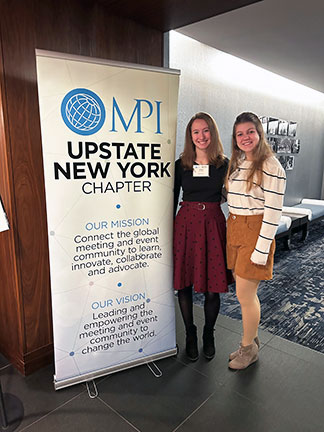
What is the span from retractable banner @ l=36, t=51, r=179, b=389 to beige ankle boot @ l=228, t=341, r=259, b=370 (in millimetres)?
533

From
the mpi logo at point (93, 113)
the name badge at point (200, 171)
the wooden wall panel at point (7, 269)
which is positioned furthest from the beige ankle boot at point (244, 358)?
the mpi logo at point (93, 113)

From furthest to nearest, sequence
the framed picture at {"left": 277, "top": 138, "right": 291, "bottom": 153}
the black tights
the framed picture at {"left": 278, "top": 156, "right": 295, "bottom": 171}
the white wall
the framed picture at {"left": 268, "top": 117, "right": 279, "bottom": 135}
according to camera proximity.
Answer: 1. the framed picture at {"left": 278, "top": 156, "right": 295, "bottom": 171}
2. the framed picture at {"left": 277, "top": 138, "right": 291, "bottom": 153}
3. the framed picture at {"left": 268, "top": 117, "right": 279, "bottom": 135}
4. the white wall
5. the black tights

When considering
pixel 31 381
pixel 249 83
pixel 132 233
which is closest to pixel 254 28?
pixel 249 83

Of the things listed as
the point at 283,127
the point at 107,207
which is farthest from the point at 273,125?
the point at 107,207

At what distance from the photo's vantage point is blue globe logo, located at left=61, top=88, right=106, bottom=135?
5.98 feet

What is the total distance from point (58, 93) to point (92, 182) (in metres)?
0.52

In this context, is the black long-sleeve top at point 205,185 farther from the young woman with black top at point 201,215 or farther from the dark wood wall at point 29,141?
the dark wood wall at point 29,141

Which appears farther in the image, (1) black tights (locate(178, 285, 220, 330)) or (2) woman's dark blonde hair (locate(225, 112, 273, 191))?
(1) black tights (locate(178, 285, 220, 330))

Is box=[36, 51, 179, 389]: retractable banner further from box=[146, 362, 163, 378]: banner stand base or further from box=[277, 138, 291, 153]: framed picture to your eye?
box=[277, 138, 291, 153]: framed picture

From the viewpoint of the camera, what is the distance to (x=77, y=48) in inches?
84.2

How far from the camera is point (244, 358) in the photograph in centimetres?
232

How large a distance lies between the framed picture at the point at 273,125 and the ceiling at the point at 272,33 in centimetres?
87

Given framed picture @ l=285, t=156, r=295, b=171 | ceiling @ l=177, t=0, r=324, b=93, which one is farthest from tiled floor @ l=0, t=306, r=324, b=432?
framed picture @ l=285, t=156, r=295, b=171

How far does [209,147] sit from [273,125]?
3.85m
